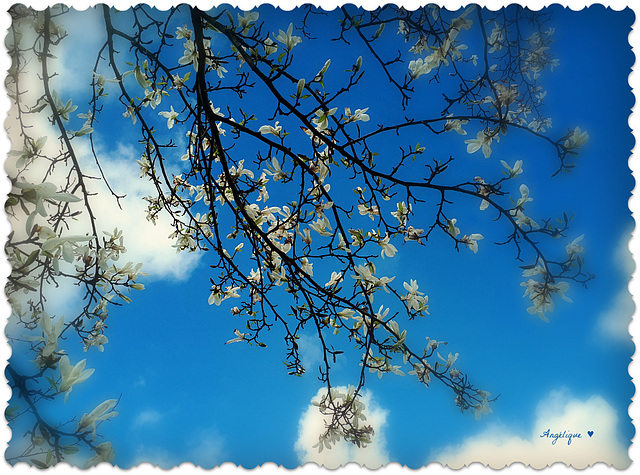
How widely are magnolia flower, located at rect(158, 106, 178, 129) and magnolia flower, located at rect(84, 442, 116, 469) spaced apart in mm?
890

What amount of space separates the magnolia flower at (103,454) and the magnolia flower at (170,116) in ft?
2.92

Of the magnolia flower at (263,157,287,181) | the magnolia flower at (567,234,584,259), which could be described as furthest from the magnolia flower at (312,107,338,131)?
the magnolia flower at (567,234,584,259)

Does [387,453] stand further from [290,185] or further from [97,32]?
[97,32]

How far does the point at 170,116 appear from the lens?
4.57 feet

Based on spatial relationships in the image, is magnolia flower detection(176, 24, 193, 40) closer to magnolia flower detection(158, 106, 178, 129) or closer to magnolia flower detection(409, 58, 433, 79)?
magnolia flower detection(158, 106, 178, 129)

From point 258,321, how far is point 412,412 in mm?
517

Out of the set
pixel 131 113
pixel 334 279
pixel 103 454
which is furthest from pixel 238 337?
pixel 131 113

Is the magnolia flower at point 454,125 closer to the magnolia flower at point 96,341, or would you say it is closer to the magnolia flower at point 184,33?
the magnolia flower at point 184,33

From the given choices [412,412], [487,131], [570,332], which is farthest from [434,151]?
[412,412]

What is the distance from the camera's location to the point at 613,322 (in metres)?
1.36

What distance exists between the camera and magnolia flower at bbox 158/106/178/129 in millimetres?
1386

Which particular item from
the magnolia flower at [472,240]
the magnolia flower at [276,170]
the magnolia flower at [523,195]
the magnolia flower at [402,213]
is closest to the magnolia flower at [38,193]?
the magnolia flower at [276,170]

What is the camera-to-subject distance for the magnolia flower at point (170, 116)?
1.39 meters

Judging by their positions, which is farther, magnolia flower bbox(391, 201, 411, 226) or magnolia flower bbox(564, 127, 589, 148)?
magnolia flower bbox(564, 127, 589, 148)
